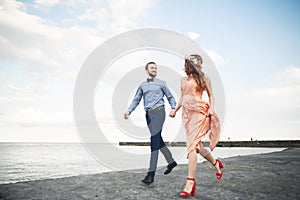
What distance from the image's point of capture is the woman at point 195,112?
3.42m

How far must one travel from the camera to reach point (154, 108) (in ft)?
13.9

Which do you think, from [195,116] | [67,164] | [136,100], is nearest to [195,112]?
[195,116]

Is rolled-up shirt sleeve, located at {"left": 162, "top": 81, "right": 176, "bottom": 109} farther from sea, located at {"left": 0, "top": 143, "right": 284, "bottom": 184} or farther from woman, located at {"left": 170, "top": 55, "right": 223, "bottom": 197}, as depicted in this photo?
sea, located at {"left": 0, "top": 143, "right": 284, "bottom": 184}

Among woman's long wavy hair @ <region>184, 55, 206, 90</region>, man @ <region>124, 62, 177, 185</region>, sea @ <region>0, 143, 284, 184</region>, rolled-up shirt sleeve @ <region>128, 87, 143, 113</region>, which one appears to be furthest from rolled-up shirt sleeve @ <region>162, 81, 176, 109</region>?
sea @ <region>0, 143, 284, 184</region>

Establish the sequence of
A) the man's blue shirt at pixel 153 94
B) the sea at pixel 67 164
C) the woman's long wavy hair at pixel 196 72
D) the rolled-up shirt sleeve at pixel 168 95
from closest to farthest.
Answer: the woman's long wavy hair at pixel 196 72 < the man's blue shirt at pixel 153 94 < the rolled-up shirt sleeve at pixel 168 95 < the sea at pixel 67 164

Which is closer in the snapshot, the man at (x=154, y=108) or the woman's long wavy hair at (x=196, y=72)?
the woman's long wavy hair at (x=196, y=72)

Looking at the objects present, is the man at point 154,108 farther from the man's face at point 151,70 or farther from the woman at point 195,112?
the woman at point 195,112

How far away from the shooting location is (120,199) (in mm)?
3066

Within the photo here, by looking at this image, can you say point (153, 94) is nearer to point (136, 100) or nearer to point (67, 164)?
point (136, 100)

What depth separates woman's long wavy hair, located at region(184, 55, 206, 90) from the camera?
Result: 11.6 feet

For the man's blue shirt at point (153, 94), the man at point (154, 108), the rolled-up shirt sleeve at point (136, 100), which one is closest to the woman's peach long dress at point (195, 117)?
the man at point (154, 108)

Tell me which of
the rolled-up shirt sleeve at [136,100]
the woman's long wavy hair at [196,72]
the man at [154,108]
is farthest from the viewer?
the rolled-up shirt sleeve at [136,100]

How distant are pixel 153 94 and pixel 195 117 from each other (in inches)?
42.1

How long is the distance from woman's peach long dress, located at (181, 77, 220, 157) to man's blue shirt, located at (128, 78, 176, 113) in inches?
28.1
